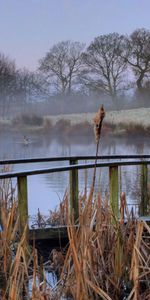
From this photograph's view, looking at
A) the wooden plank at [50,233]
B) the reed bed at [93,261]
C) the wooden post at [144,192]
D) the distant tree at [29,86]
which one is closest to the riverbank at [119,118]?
the distant tree at [29,86]

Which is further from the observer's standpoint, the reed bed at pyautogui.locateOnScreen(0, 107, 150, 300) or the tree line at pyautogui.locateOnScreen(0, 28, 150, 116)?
the tree line at pyautogui.locateOnScreen(0, 28, 150, 116)

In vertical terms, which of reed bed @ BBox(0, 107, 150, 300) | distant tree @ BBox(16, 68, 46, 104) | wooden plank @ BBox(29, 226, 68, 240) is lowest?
wooden plank @ BBox(29, 226, 68, 240)

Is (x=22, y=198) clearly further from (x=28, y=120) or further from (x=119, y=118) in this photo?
(x=28, y=120)

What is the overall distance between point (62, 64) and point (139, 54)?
477 cm

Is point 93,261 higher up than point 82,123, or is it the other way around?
point 82,123

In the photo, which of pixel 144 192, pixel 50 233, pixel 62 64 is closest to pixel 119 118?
pixel 62 64

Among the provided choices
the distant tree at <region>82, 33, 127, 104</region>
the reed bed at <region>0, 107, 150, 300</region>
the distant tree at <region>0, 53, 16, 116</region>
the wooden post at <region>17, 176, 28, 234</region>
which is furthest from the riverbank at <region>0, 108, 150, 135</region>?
the reed bed at <region>0, 107, 150, 300</region>

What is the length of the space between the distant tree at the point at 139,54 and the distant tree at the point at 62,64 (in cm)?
320

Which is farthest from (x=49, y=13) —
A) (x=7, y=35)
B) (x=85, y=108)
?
(x=85, y=108)

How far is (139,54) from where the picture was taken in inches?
1059

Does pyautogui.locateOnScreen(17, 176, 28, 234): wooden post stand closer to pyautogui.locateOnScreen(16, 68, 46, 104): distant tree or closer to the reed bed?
the reed bed

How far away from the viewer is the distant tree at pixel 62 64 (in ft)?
92.2

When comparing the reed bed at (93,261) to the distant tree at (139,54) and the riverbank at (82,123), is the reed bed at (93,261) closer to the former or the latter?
the riverbank at (82,123)

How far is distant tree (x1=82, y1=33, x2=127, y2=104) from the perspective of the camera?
26844 mm
